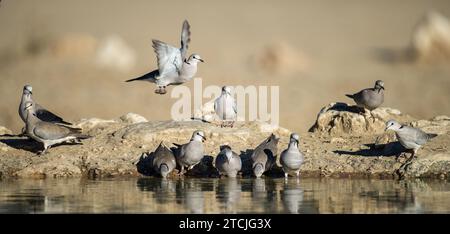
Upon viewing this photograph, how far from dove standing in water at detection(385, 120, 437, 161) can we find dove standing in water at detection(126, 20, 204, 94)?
141 inches

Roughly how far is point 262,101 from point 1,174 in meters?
6.65

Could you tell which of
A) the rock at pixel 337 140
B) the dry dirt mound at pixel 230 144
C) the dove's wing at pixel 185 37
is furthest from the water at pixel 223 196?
the dove's wing at pixel 185 37

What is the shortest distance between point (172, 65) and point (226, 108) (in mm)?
1152

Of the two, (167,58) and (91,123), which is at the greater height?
(167,58)

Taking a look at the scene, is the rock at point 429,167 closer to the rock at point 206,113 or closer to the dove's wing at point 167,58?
the rock at point 206,113

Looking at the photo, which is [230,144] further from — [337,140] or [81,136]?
[81,136]

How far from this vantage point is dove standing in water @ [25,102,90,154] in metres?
16.2

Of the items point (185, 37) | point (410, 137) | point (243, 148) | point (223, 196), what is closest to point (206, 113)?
point (243, 148)

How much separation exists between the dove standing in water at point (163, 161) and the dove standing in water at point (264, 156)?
4.02ft

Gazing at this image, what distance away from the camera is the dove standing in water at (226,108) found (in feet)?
55.6

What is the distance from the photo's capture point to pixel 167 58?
1667 centimetres

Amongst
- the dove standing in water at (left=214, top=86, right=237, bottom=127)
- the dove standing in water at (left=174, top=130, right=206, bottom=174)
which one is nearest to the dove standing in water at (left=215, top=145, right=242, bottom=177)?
the dove standing in water at (left=174, top=130, right=206, bottom=174)

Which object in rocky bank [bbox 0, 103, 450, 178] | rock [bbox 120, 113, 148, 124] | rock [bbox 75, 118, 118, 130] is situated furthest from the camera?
rock [bbox 120, 113, 148, 124]

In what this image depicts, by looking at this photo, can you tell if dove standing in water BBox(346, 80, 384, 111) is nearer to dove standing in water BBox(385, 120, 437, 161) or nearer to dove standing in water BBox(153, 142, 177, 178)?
dove standing in water BBox(385, 120, 437, 161)
